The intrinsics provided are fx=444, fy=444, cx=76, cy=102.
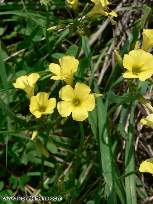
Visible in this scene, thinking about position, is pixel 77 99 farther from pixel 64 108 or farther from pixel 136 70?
pixel 136 70

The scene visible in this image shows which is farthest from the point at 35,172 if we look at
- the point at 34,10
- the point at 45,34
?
the point at 34,10

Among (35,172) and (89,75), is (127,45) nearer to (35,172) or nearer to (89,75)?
(89,75)

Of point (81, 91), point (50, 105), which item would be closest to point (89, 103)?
point (81, 91)

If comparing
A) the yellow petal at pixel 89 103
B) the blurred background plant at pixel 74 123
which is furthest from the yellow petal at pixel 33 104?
the yellow petal at pixel 89 103

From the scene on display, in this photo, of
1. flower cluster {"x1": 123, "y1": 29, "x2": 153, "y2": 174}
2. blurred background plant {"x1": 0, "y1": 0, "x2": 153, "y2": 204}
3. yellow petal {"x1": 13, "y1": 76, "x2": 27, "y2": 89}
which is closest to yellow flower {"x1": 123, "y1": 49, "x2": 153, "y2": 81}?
flower cluster {"x1": 123, "y1": 29, "x2": 153, "y2": 174}

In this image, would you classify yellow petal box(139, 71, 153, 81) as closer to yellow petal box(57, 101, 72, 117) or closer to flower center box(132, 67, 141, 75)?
flower center box(132, 67, 141, 75)
